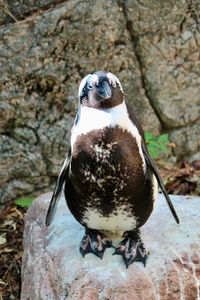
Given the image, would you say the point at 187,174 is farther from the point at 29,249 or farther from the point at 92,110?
the point at 92,110

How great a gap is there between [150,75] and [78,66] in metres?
0.40

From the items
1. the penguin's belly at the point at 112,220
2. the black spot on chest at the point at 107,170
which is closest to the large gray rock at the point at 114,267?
the penguin's belly at the point at 112,220

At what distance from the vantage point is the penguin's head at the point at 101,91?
6.58 ft

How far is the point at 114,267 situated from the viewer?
237 cm

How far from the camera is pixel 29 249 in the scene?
272 cm

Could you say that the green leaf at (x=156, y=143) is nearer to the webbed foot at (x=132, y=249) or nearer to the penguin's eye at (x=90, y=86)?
the webbed foot at (x=132, y=249)

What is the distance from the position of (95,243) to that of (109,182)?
38cm

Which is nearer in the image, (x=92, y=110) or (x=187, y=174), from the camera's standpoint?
(x=92, y=110)

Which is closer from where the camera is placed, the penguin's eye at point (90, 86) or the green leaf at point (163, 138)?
the penguin's eye at point (90, 86)

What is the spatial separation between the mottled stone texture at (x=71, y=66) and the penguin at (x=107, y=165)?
3.47ft

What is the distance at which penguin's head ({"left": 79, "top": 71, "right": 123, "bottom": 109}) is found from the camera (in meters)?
2.01

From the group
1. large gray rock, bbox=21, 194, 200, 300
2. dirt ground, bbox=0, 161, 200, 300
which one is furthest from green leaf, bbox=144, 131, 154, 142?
large gray rock, bbox=21, 194, 200, 300

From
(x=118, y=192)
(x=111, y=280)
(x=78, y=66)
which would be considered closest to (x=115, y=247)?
(x=111, y=280)

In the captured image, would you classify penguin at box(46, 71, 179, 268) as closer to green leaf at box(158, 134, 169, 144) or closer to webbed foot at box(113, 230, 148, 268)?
webbed foot at box(113, 230, 148, 268)
